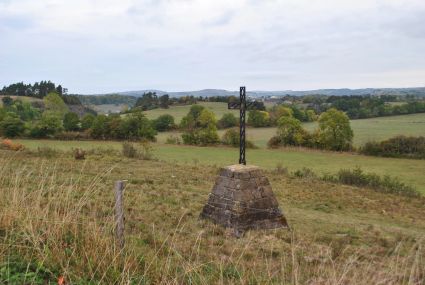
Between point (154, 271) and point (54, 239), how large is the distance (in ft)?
3.39

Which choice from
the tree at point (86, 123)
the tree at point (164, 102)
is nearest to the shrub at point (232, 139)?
the tree at point (86, 123)

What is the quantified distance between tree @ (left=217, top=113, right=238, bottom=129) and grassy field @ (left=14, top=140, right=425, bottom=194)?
16343 millimetres

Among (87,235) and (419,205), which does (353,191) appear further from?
(87,235)

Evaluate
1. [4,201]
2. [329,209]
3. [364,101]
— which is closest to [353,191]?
[329,209]

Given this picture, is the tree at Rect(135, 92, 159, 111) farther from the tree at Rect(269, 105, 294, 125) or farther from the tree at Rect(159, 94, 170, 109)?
the tree at Rect(269, 105, 294, 125)

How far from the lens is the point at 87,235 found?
3.79 metres

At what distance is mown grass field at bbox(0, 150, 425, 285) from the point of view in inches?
135

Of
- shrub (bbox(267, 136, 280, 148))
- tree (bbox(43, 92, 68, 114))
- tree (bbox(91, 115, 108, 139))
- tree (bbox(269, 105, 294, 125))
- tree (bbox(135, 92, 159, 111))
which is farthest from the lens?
tree (bbox(135, 92, 159, 111))

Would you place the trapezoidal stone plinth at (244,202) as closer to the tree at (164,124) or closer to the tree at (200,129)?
the tree at (200,129)

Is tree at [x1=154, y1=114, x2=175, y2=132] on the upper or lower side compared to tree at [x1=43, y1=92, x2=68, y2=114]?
lower

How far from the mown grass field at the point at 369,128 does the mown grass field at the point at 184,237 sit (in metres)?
28.2

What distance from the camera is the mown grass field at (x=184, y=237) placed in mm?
3418

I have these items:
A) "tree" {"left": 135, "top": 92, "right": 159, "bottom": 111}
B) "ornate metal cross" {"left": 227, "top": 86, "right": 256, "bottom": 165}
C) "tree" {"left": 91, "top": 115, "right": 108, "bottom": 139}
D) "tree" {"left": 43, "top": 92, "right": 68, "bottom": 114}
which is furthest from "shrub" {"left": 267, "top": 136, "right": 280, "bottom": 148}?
"tree" {"left": 43, "top": 92, "right": 68, "bottom": 114}

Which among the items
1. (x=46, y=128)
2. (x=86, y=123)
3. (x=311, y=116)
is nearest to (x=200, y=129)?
(x=86, y=123)
